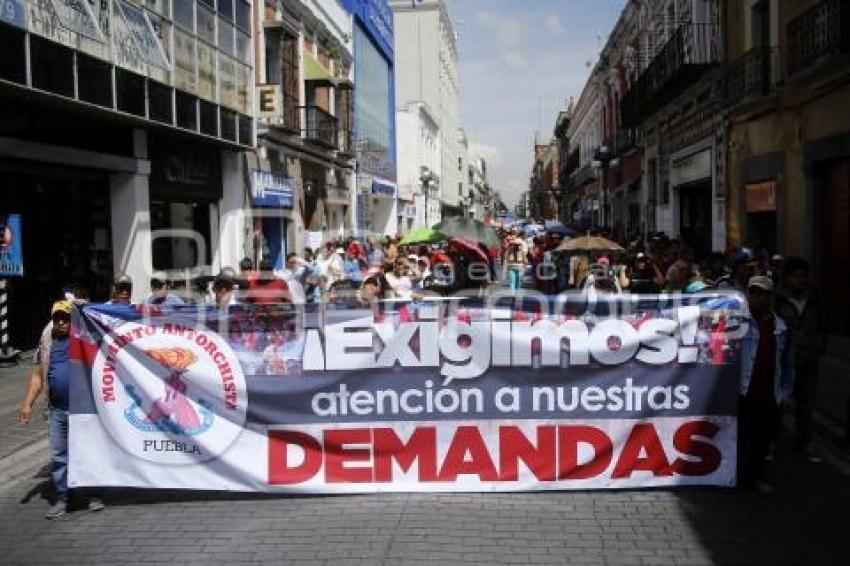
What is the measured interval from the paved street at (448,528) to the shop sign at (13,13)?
6038 millimetres

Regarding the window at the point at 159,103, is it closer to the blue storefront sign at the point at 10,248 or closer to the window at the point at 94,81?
the window at the point at 94,81

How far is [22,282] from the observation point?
43.3 ft

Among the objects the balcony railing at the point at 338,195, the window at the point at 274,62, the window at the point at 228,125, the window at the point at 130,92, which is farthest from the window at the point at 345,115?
the window at the point at 130,92

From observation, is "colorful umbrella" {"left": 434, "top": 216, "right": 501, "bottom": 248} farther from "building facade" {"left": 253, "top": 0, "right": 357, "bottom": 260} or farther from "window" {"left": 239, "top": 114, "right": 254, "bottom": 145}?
"building facade" {"left": 253, "top": 0, "right": 357, "bottom": 260}

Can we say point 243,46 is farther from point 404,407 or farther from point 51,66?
point 404,407

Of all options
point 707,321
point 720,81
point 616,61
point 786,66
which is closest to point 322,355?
point 707,321

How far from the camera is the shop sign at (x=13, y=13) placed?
32.5 feet

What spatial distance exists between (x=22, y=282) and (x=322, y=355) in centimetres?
890

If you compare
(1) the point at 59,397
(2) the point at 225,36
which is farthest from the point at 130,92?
(1) the point at 59,397

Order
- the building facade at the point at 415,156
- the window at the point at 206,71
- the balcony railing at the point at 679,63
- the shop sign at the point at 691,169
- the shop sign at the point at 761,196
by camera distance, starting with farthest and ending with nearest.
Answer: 1. the building facade at the point at 415,156
2. the shop sign at the point at 691,169
3. the balcony railing at the point at 679,63
4. the window at the point at 206,71
5. the shop sign at the point at 761,196

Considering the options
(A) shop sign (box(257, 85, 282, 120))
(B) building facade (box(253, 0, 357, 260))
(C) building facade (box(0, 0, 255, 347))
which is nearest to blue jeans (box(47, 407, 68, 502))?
(C) building facade (box(0, 0, 255, 347))

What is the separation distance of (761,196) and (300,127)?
498 inches

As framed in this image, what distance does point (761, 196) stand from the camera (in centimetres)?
1627

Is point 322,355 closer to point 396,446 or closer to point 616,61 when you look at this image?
point 396,446
